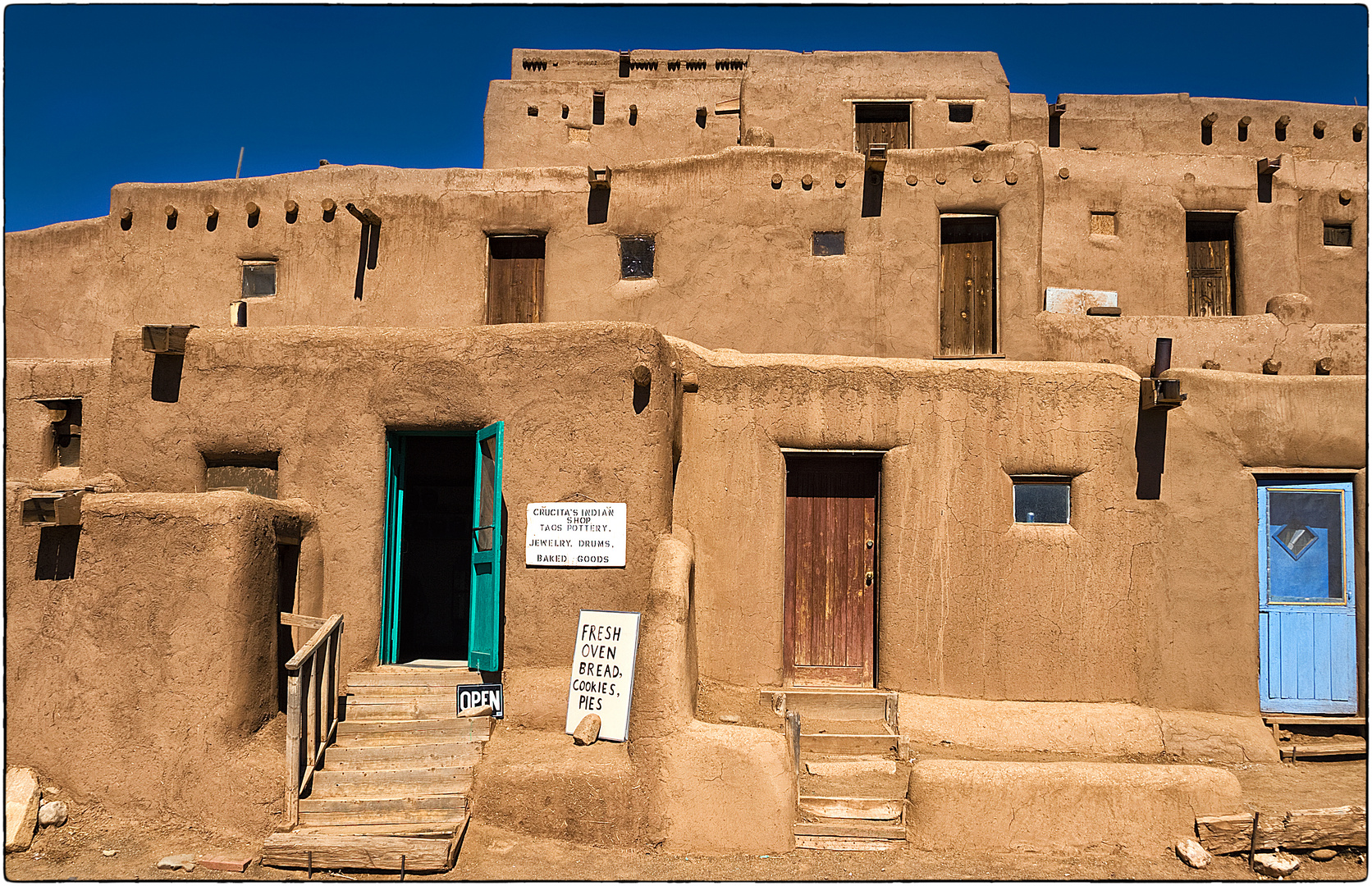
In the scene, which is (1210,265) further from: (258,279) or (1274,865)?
(258,279)

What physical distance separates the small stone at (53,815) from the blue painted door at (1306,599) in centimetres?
941

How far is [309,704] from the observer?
7.46 metres

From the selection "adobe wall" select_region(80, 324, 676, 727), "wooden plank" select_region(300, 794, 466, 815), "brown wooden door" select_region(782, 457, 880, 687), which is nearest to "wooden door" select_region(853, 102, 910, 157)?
"brown wooden door" select_region(782, 457, 880, 687)

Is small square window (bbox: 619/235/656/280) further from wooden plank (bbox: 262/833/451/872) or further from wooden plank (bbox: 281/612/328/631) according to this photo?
wooden plank (bbox: 262/833/451/872)

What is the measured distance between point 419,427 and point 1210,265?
418 inches

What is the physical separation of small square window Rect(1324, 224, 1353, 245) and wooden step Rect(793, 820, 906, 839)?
11.4 m

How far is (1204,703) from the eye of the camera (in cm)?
897

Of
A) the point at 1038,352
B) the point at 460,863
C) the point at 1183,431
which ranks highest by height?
the point at 1038,352

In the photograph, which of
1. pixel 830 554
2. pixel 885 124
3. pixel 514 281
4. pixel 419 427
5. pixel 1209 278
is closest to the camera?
pixel 419 427

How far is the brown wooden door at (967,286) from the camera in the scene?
11891mm

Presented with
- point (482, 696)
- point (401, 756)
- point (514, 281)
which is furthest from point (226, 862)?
point (514, 281)

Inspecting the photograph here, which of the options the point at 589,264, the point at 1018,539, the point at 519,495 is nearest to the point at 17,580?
the point at 519,495

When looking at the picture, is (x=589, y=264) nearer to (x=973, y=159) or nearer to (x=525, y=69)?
(x=973, y=159)

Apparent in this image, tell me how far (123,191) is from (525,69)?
6490 millimetres
